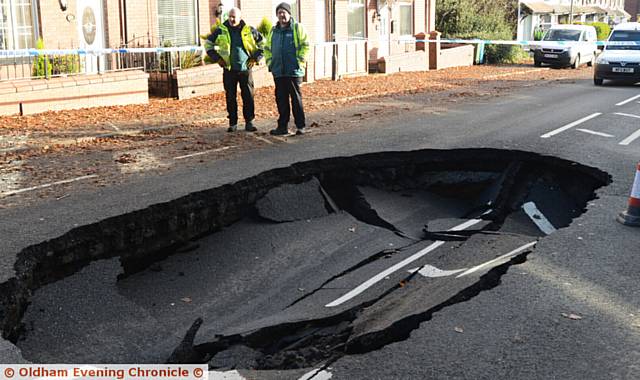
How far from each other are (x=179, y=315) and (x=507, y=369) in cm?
308

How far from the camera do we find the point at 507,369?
13.6 ft

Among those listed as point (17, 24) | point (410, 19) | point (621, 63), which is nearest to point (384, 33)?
point (410, 19)

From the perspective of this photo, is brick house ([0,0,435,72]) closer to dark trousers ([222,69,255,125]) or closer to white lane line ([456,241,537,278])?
dark trousers ([222,69,255,125])

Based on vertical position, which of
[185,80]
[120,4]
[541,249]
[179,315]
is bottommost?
[179,315]

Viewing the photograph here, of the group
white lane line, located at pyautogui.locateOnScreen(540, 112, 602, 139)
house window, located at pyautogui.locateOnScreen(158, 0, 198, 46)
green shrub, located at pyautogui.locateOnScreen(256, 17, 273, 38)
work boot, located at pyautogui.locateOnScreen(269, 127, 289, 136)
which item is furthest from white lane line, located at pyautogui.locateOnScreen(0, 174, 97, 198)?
house window, located at pyautogui.locateOnScreen(158, 0, 198, 46)

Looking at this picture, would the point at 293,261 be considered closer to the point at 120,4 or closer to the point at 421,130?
the point at 421,130

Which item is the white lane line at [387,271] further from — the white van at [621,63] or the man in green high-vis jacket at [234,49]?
the white van at [621,63]

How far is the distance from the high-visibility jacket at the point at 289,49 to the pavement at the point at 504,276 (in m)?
1.20

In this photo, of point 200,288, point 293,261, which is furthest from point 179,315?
point 293,261

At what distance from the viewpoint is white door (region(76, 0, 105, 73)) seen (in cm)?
1687

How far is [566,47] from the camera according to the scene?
31.5m

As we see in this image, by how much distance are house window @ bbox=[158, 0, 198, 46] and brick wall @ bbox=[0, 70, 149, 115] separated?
9.23 ft

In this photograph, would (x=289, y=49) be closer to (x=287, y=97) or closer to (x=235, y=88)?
(x=287, y=97)

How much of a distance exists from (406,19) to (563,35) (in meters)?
7.18
